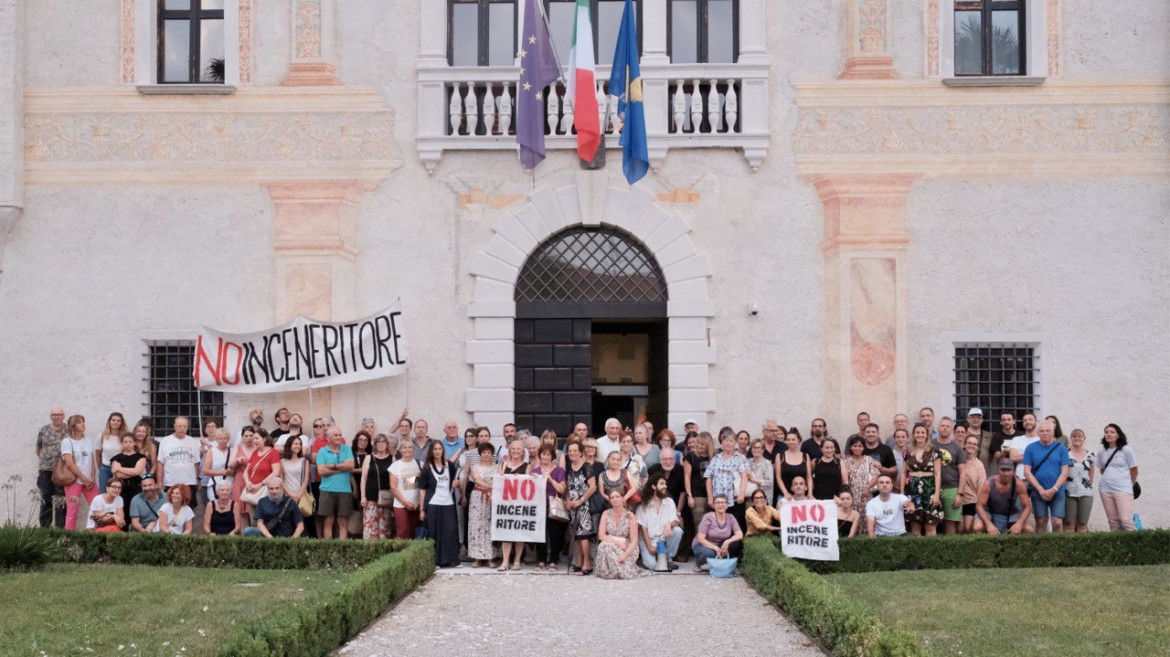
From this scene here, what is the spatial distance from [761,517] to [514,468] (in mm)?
3034

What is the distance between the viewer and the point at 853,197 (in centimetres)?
1883

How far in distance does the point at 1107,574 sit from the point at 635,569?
5.19 meters

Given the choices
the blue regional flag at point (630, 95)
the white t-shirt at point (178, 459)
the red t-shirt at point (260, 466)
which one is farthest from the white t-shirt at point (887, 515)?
the white t-shirt at point (178, 459)

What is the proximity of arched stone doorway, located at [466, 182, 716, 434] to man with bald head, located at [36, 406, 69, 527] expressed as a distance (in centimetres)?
Answer: 560

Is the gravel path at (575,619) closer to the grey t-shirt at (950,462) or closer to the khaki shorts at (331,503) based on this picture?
the khaki shorts at (331,503)

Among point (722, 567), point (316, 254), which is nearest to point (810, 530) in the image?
point (722, 567)

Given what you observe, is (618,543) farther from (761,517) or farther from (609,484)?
(761,517)

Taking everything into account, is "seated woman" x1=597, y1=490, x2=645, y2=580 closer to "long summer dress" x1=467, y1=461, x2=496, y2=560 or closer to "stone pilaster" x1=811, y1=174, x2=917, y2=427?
"long summer dress" x1=467, y1=461, x2=496, y2=560

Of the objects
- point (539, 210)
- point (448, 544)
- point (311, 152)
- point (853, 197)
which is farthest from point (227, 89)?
point (853, 197)

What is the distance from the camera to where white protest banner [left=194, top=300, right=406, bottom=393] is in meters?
18.7

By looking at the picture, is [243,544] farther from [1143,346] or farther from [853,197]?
[1143,346]

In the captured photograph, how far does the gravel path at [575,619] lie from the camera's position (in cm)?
1179

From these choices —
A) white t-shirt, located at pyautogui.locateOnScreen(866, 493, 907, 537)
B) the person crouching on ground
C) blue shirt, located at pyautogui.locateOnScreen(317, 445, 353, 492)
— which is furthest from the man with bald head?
white t-shirt, located at pyautogui.locateOnScreen(866, 493, 907, 537)

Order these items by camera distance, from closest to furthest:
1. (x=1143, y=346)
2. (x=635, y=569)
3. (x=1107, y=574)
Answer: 1. (x=1107, y=574)
2. (x=635, y=569)
3. (x=1143, y=346)
